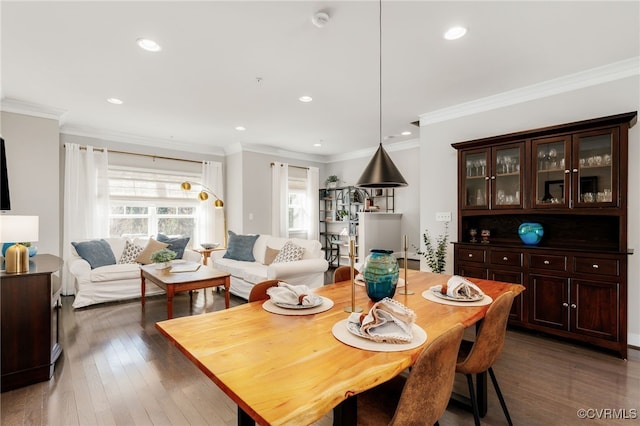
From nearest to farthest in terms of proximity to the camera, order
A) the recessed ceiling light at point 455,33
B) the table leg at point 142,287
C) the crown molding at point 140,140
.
→ the recessed ceiling light at point 455,33, the table leg at point 142,287, the crown molding at point 140,140

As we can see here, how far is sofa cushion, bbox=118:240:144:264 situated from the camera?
4.86 meters

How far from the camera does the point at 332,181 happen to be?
747 centimetres

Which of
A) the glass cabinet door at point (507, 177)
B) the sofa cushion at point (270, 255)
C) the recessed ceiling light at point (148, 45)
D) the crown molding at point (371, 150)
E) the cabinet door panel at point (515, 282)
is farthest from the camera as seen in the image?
the crown molding at point (371, 150)

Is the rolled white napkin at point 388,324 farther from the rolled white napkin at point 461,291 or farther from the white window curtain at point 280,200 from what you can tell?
the white window curtain at point 280,200

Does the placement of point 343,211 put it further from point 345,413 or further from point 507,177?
point 345,413

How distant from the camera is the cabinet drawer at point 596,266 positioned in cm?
275

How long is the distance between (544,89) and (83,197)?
6.31 metres

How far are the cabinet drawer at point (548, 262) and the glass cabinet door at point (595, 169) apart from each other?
0.52 meters

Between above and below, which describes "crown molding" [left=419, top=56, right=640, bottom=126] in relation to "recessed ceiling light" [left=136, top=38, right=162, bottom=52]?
below

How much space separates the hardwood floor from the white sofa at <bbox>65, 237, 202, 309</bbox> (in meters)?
1.06

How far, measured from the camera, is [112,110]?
4289 mm

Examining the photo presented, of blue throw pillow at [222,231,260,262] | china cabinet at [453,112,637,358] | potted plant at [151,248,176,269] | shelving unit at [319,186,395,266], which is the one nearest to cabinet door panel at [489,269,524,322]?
china cabinet at [453,112,637,358]

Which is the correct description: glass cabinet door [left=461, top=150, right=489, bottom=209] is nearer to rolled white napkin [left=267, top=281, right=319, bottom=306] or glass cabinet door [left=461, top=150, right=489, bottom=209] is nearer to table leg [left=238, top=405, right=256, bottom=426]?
rolled white napkin [left=267, top=281, right=319, bottom=306]
